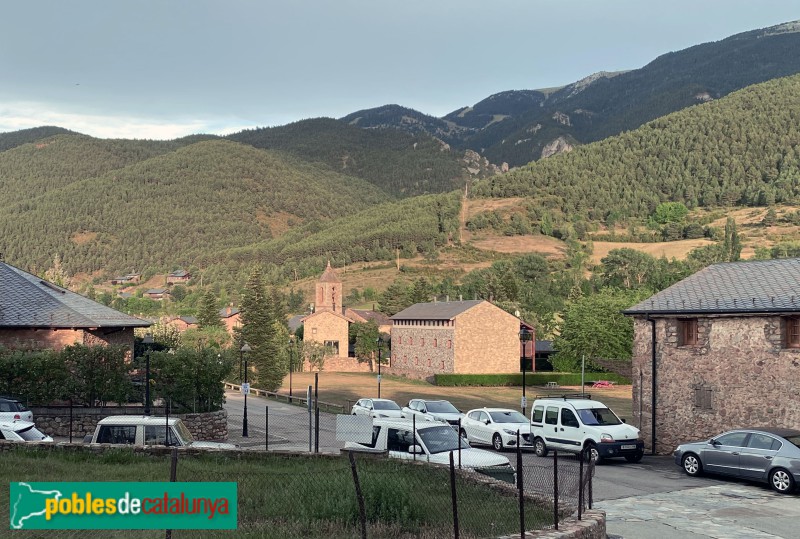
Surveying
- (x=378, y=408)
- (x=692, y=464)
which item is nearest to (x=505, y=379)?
(x=378, y=408)

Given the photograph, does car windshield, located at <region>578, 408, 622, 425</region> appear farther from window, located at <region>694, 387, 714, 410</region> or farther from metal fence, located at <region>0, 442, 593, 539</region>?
metal fence, located at <region>0, 442, 593, 539</region>

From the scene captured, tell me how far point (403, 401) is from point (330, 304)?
5541 cm

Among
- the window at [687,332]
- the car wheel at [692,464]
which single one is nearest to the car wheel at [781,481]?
the car wheel at [692,464]

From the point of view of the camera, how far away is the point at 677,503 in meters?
18.9

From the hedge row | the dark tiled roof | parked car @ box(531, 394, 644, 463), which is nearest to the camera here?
parked car @ box(531, 394, 644, 463)

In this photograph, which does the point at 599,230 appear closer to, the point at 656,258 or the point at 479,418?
the point at 656,258

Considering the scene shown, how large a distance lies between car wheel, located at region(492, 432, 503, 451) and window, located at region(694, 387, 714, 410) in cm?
646

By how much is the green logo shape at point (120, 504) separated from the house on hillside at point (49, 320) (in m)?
24.1

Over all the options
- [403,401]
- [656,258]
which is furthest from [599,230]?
[403,401]

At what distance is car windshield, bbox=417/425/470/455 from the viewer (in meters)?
19.2

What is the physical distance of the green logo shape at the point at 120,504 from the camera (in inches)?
338

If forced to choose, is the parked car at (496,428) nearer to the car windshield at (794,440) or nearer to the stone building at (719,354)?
→ the stone building at (719,354)

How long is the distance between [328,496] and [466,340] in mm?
66601

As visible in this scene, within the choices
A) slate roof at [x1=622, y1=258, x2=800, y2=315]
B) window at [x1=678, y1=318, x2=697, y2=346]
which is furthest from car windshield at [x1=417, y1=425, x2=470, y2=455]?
window at [x1=678, y1=318, x2=697, y2=346]
